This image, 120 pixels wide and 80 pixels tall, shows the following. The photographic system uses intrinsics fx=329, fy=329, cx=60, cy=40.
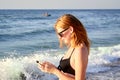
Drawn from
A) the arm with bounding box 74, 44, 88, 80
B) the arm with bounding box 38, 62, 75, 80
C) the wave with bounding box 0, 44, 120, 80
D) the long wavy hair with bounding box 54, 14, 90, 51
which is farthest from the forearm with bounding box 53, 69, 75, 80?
the wave with bounding box 0, 44, 120, 80

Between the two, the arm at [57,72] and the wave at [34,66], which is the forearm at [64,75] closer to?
the arm at [57,72]

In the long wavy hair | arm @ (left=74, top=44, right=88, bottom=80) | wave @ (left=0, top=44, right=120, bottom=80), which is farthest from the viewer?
wave @ (left=0, top=44, right=120, bottom=80)

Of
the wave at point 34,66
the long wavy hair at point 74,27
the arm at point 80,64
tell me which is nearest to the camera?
the arm at point 80,64

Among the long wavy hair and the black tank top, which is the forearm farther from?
the long wavy hair

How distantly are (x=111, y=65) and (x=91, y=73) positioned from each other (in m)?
1.88

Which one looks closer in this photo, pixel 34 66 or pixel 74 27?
pixel 74 27

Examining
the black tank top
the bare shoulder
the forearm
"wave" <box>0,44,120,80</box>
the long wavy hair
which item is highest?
the long wavy hair

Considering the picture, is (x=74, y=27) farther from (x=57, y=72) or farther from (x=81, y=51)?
(x=57, y=72)

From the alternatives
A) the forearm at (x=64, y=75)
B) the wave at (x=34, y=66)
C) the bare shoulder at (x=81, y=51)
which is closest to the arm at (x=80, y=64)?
the bare shoulder at (x=81, y=51)

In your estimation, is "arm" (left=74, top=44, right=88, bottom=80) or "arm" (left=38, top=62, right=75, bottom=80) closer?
"arm" (left=74, top=44, right=88, bottom=80)

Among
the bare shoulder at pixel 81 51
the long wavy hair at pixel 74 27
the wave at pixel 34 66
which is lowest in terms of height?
the wave at pixel 34 66

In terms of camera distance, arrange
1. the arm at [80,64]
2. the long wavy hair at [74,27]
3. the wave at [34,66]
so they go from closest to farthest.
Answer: the arm at [80,64], the long wavy hair at [74,27], the wave at [34,66]

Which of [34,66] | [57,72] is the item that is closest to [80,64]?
[57,72]

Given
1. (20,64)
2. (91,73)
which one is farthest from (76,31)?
(20,64)
